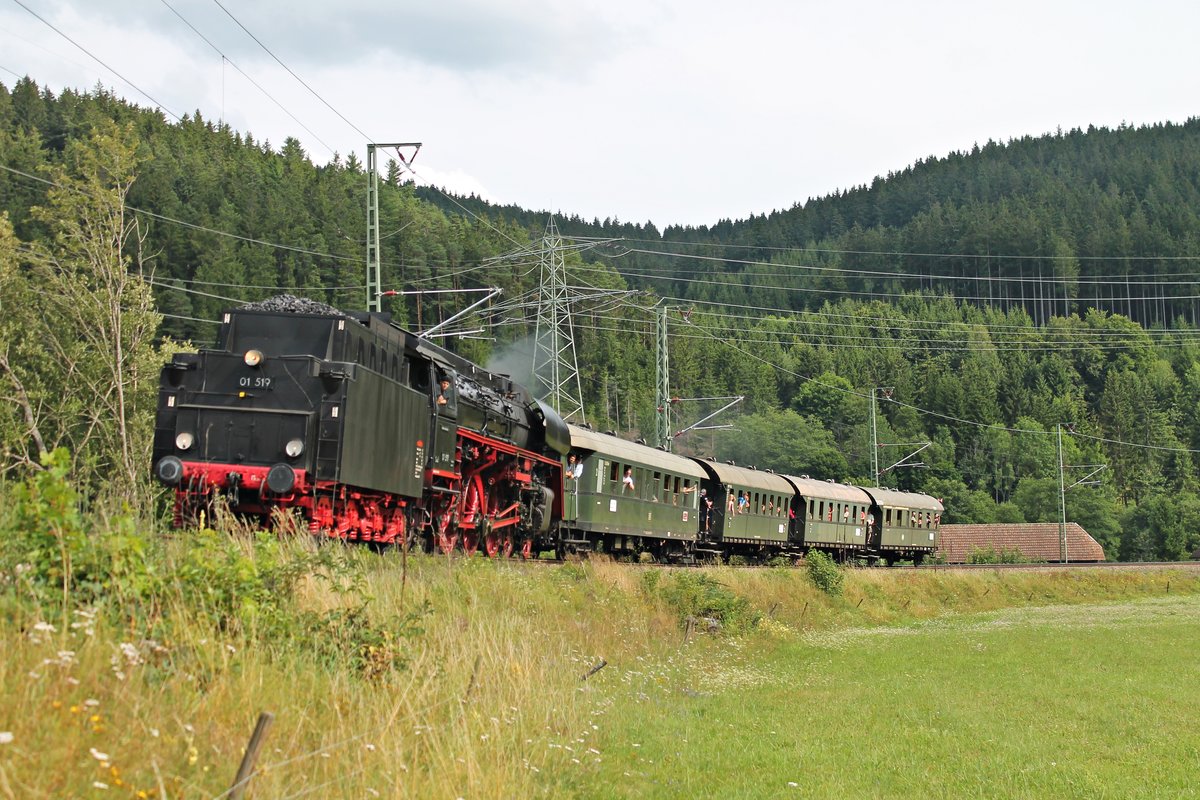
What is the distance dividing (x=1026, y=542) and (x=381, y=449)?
77.5 meters

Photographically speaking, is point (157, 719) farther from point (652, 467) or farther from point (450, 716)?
point (652, 467)

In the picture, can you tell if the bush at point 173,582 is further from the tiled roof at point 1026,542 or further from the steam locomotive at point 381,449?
the tiled roof at point 1026,542

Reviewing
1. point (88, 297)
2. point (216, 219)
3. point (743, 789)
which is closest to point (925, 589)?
point (88, 297)

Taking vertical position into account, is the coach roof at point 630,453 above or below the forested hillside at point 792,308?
below

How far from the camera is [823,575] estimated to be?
32594mm

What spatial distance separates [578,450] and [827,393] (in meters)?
103

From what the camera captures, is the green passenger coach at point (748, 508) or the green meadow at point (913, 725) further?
the green passenger coach at point (748, 508)

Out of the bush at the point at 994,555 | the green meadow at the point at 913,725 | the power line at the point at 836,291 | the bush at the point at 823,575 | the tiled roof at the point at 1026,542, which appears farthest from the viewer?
the power line at the point at 836,291

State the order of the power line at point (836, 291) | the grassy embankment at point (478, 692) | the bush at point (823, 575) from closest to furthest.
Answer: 1. the grassy embankment at point (478, 692)
2. the bush at point (823, 575)
3. the power line at point (836, 291)

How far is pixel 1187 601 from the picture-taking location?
4059 cm

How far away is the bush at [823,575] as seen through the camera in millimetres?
32531

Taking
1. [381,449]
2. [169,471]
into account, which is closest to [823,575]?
[381,449]

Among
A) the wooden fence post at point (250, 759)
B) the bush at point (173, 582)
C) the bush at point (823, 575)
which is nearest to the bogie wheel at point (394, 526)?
the bush at point (173, 582)

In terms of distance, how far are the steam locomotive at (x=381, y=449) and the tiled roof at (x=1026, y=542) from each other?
190ft
